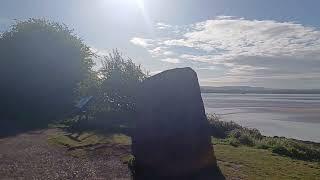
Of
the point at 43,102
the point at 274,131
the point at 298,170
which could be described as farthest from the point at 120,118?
the point at 298,170

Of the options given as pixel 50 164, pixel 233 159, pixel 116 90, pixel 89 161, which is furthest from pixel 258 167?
pixel 116 90

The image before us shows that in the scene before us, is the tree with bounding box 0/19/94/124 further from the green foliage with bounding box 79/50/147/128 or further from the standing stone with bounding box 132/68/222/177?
the standing stone with bounding box 132/68/222/177

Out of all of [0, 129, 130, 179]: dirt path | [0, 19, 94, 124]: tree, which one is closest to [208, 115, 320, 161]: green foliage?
[0, 129, 130, 179]: dirt path

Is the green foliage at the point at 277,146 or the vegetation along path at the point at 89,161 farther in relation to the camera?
the green foliage at the point at 277,146

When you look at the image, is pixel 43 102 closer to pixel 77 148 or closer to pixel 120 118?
pixel 120 118

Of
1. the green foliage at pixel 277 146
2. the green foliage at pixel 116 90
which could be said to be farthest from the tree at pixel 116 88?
the green foliage at pixel 277 146

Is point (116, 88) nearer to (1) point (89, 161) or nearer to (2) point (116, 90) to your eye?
(2) point (116, 90)

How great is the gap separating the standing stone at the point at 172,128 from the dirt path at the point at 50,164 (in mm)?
1136

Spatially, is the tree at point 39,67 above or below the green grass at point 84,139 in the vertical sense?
above

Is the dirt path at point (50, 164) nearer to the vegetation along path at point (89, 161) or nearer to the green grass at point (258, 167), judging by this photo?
the vegetation along path at point (89, 161)

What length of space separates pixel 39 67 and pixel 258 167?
116 ft

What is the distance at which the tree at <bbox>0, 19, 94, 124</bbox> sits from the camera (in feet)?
149

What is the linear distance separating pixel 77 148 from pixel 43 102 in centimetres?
2696

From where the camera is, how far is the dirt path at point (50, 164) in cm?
1380
